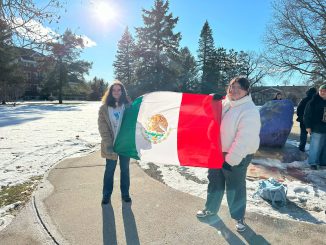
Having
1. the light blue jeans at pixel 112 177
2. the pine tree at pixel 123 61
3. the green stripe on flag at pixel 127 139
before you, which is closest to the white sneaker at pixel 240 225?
the green stripe on flag at pixel 127 139

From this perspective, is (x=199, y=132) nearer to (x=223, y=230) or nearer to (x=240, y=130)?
(x=240, y=130)

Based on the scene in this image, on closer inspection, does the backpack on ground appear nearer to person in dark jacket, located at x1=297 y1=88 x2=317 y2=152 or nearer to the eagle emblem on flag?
the eagle emblem on flag

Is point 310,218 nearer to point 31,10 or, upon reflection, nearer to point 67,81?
point 31,10

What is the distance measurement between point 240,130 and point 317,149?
152 inches

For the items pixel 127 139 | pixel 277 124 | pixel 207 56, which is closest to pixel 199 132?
pixel 127 139

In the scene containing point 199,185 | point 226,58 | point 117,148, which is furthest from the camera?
point 226,58

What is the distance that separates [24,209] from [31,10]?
2874mm

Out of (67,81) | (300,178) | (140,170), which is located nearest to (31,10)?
(140,170)

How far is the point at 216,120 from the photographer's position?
142 inches

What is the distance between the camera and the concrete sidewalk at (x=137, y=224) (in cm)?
334

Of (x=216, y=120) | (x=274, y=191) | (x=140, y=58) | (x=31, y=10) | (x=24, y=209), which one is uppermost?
(x=140, y=58)

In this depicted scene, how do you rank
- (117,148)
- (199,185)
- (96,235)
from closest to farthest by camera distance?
(96,235)
(117,148)
(199,185)

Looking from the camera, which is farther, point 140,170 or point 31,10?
point 140,170

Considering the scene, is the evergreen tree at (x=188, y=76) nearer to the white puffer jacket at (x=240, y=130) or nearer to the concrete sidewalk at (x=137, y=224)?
the concrete sidewalk at (x=137, y=224)
